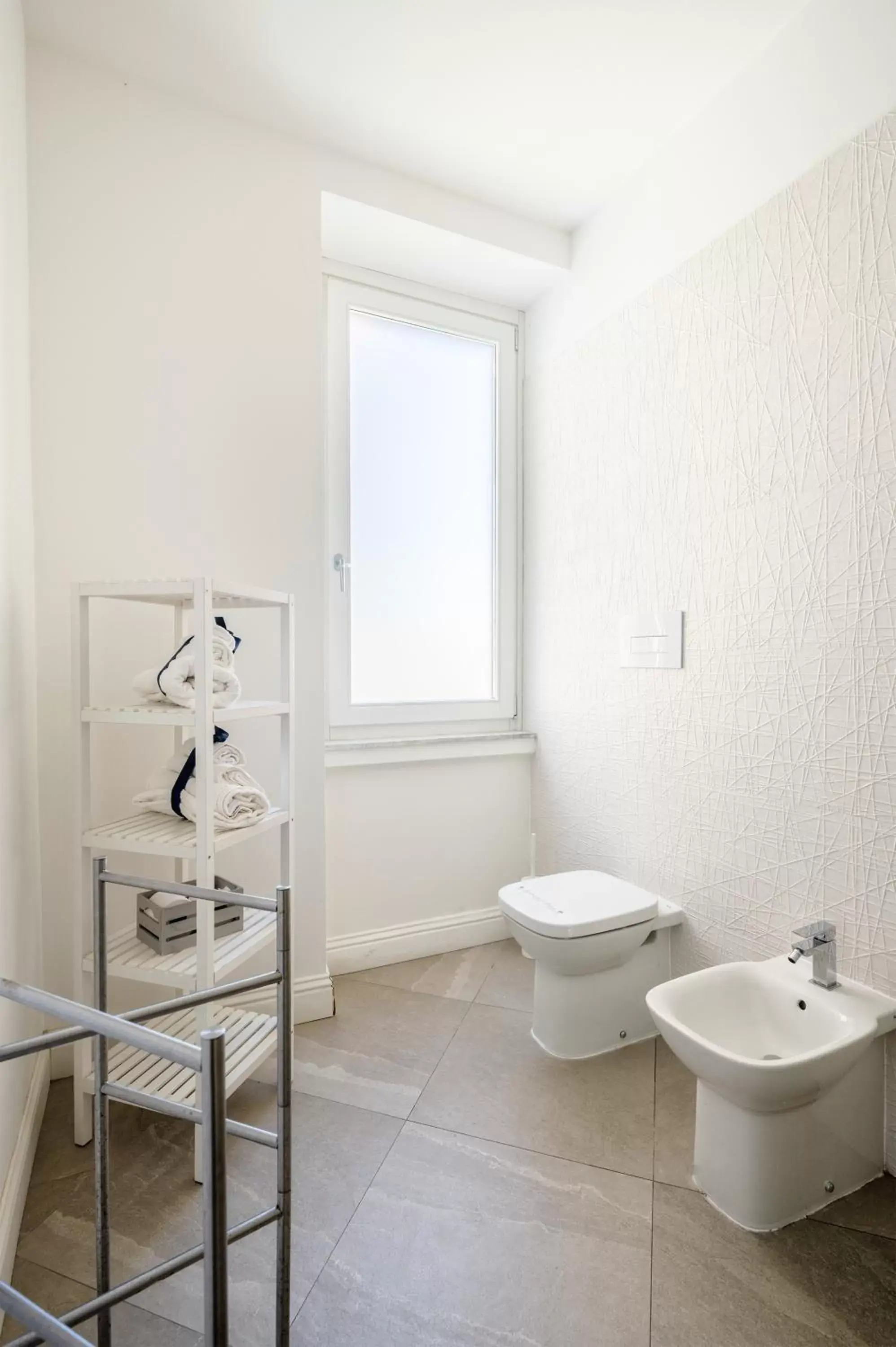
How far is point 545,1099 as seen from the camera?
164cm

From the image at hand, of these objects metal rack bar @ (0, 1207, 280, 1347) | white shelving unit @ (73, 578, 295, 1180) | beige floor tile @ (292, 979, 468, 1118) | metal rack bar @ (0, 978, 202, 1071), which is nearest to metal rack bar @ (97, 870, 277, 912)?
metal rack bar @ (0, 978, 202, 1071)

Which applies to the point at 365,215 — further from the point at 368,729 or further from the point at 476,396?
the point at 368,729

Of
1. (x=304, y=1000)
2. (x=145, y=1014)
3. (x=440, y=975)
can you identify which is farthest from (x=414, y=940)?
(x=145, y=1014)

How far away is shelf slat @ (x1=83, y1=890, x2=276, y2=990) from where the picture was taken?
140 centimetres

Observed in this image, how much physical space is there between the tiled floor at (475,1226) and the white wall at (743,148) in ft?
7.06

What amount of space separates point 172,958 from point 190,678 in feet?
1.93

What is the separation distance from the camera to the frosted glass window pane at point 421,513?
241 cm

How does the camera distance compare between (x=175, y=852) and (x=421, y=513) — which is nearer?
(x=175, y=852)

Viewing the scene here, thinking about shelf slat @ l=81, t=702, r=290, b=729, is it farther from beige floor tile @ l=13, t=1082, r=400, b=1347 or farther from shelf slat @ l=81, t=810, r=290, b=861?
beige floor tile @ l=13, t=1082, r=400, b=1347

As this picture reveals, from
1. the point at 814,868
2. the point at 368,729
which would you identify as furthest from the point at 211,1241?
the point at 368,729

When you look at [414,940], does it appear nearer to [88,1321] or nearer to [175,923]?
[175,923]

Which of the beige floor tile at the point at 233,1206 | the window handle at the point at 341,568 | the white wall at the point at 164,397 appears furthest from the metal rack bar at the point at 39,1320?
the window handle at the point at 341,568

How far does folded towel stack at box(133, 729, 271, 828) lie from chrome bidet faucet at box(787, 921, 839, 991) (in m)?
1.17

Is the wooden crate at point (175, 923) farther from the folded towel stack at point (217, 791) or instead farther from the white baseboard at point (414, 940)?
the white baseboard at point (414, 940)
